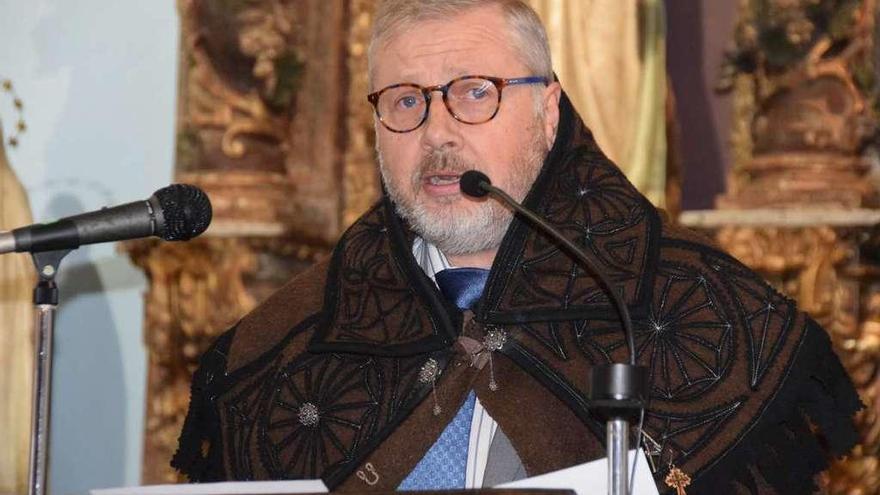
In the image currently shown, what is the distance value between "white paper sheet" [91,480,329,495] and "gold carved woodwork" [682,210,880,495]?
131 inches

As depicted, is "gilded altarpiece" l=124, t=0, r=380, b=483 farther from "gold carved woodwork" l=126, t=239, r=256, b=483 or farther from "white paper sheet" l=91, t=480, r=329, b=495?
"white paper sheet" l=91, t=480, r=329, b=495

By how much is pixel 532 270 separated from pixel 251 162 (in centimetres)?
341

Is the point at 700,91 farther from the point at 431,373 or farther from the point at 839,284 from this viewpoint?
the point at 431,373

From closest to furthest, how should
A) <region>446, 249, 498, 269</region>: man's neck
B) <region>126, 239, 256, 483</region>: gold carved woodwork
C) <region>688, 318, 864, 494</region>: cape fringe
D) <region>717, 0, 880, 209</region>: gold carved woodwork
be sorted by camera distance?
<region>688, 318, 864, 494</region>: cape fringe, <region>446, 249, 498, 269</region>: man's neck, <region>717, 0, 880, 209</region>: gold carved woodwork, <region>126, 239, 256, 483</region>: gold carved woodwork

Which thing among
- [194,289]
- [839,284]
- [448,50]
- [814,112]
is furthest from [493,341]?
[194,289]

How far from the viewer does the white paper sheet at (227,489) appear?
287 centimetres

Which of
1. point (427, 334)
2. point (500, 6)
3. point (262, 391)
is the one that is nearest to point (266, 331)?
point (262, 391)

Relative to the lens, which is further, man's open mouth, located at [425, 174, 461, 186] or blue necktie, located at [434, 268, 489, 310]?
blue necktie, located at [434, 268, 489, 310]

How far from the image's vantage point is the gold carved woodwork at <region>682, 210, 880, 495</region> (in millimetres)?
6191

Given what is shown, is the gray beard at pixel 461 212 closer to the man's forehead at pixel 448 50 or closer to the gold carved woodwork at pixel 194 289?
the man's forehead at pixel 448 50

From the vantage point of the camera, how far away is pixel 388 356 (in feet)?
12.7

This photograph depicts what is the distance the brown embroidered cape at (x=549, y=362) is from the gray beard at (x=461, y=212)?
1.6 inches

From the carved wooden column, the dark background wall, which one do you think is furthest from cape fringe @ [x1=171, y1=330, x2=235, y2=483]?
the dark background wall

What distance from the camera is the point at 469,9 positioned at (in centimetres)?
393
